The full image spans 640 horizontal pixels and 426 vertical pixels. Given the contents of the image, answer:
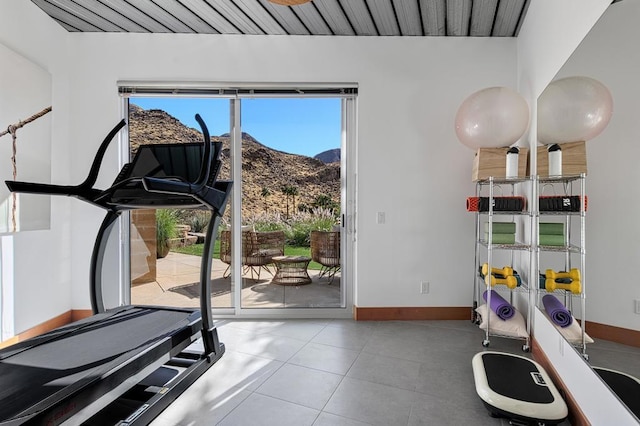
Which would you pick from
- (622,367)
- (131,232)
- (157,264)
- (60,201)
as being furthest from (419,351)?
(60,201)

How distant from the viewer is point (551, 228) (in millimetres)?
2381

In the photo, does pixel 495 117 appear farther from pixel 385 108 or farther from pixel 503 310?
pixel 503 310

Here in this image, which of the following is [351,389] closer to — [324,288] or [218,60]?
[324,288]

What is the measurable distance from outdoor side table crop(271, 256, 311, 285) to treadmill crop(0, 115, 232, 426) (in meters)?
1.13

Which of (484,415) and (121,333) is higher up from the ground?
(121,333)

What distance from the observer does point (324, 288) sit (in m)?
3.86

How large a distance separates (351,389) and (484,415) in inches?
30.3

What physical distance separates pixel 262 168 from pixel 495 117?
221 centimetres

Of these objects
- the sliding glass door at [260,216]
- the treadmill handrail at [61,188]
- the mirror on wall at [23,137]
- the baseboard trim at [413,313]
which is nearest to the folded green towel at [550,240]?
the baseboard trim at [413,313]

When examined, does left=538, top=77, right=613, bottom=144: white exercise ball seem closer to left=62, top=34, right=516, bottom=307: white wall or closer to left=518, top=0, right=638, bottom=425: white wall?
left=518, top=0, right=638, bottom=425: white wall

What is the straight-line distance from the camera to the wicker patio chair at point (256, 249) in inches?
150

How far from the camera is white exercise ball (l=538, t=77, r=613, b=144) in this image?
5.15 feet

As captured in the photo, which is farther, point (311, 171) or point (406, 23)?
point (311, 171)

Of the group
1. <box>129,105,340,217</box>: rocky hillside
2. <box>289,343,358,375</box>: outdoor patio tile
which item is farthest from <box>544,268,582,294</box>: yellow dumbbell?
<box>129,105,340,217</box>: rocky hillside
